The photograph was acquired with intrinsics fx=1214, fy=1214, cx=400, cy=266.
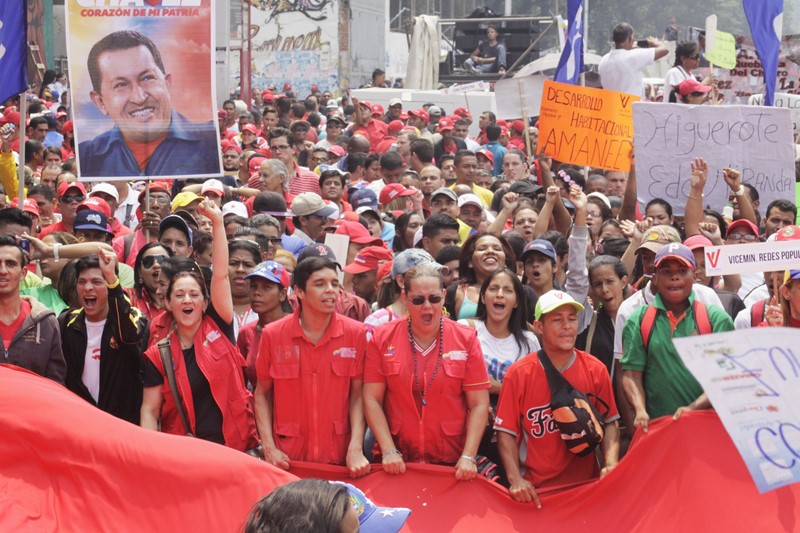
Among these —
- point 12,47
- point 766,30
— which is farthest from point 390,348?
point 766,30

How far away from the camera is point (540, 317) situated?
5383 millimetres

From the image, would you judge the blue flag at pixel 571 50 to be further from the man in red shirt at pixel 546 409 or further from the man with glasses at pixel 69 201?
the man in red shirt at pixel 546 409

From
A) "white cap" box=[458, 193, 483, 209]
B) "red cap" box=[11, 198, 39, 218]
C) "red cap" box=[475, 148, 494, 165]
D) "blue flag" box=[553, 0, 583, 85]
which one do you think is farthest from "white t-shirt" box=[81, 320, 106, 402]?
"red cap" box=[475, 148, 494, 165]

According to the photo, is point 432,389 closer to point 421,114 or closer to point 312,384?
point 312,384

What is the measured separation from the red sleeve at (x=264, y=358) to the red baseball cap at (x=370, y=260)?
5.59 feet

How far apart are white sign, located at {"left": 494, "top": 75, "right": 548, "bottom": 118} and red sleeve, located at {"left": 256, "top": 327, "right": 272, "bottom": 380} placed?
24.2ft

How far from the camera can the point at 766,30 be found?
33.5 ft

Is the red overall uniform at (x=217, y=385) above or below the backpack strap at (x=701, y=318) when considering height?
below

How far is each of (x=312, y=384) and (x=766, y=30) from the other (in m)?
6.42

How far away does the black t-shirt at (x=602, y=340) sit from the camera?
6172mm

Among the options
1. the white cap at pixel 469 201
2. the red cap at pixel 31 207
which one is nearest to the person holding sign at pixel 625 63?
the white cap at pixel 469 201

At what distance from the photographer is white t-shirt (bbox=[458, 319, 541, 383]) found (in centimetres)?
580

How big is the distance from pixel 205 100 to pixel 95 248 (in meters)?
1.22

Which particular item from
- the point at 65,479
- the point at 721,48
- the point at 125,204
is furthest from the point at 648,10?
the point at 65,479
